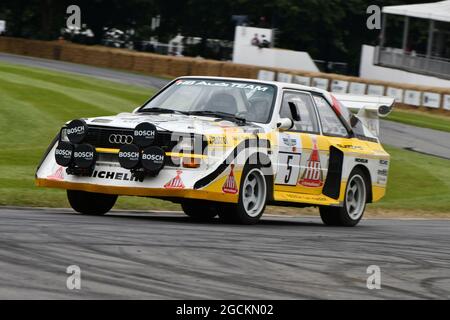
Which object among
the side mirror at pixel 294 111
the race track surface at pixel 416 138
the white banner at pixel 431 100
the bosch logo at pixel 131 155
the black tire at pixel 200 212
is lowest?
the race track surface at pixel 416 138

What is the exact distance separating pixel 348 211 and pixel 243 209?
2.47 m

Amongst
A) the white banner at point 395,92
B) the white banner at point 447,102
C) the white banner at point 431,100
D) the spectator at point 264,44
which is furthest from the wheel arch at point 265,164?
the spectator at point 264,44

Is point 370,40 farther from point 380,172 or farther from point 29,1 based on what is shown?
point 380,172

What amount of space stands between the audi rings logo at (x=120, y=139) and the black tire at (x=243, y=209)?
47.7 inches

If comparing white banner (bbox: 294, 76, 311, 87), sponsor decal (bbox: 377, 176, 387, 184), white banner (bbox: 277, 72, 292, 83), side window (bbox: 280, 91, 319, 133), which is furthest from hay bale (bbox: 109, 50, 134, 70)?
side window (bbox: 280, 91, 319, 133)

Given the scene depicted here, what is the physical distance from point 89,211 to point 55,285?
5806mm

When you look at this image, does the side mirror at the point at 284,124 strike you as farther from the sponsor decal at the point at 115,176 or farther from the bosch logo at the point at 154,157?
the sponsor decal at the point at 115,176

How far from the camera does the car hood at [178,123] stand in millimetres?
12148

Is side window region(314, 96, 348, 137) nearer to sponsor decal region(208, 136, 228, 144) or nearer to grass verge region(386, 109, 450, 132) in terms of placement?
sponsor decal region(208, 136, 228, 144)

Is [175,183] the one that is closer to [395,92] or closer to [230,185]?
[230,185]

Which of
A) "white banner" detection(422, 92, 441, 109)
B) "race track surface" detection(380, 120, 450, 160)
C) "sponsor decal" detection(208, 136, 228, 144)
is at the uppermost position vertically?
"sponsor decal" detection(208, 136, 228, 144)

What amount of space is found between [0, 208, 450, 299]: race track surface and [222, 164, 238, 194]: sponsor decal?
378 millimetres

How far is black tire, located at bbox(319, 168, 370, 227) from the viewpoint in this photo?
47.4ft
